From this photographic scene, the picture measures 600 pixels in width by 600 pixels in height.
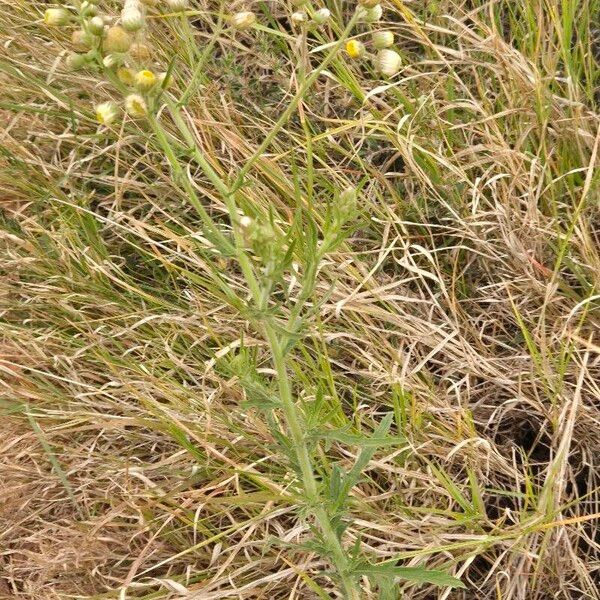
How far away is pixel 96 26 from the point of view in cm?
107

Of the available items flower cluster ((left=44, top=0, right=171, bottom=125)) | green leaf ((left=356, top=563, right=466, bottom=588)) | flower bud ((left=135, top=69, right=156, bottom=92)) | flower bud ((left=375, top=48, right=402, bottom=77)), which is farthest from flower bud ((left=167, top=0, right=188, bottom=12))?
green leaf ((left=356, top=563, right=466, bottom=588))

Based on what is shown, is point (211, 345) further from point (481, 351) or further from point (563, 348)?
point (563, 348)

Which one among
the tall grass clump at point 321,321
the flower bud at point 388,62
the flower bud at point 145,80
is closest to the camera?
the flower bud at point 145,80

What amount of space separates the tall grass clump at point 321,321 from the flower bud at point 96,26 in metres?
0.42

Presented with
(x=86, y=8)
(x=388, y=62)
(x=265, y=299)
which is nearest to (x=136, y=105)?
(x=86, y=8)

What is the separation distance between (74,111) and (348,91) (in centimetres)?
62

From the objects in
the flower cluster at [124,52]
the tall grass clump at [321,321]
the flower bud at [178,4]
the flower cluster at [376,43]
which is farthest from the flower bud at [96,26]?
the tall grass clump at [321,321]

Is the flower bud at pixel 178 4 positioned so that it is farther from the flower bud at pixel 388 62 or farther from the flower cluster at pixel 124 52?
the flower bud at pixel 388 62

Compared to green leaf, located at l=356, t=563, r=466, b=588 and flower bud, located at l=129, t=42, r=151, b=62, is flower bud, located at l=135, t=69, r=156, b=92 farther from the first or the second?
green leaf, located at l=356, t=563, r=466, b=588

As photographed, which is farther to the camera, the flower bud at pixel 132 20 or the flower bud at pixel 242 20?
the flower bud at pixel 242 20

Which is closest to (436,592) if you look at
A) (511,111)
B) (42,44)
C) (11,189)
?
(511,111)

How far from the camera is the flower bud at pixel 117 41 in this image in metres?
1.05

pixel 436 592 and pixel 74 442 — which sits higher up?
pixel 74 442

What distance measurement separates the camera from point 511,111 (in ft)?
6.09
